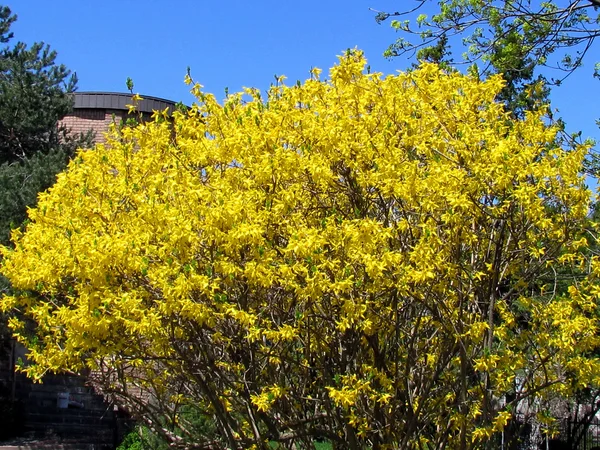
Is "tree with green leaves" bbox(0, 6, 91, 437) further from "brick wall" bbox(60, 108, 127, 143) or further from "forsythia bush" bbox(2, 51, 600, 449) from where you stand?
"forsythia bush" bbox(2, 51, 600, 449)

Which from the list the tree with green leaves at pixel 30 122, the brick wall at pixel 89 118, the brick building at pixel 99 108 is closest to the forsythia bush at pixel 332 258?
the tree with green leaves at pixel 30 122

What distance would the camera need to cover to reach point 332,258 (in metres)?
6.16

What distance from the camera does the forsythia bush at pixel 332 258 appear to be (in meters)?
6.05

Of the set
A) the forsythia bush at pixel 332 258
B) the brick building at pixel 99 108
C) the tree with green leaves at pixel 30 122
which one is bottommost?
the forsythia bush at pixel 332 258

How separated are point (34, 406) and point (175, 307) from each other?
11418 mm

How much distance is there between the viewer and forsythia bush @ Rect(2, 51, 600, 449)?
238 inches

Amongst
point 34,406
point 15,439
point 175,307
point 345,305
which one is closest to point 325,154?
point 345,305

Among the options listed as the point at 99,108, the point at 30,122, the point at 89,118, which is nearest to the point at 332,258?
the point at 30,122

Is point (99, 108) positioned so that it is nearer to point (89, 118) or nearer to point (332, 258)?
point (89, 118)

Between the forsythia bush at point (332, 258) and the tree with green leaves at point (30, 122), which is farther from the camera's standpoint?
the tree with green leaves at point (30, 122)

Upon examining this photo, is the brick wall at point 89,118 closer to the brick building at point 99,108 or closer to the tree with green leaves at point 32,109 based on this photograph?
the brick building at point 99,108

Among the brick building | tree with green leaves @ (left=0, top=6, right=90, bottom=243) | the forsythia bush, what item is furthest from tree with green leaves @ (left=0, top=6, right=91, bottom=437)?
the forsythia bush

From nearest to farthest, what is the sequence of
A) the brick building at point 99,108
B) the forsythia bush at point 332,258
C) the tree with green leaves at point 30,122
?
the forsythia bush at point 332,258 < the tree with green leaves at point 30,122 < the brick building at point 99,108

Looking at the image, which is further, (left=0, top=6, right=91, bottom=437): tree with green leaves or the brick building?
the brick building
